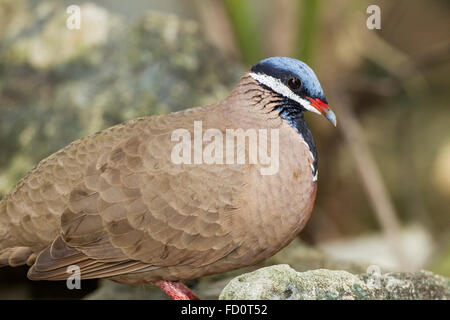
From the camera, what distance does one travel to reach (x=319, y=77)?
22.7 feet

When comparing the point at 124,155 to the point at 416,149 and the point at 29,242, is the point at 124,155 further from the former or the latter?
the point at 416,149

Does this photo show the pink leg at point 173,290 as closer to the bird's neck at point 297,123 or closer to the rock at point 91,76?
the bird's neck at point 297,123

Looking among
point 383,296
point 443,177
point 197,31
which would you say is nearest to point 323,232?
point 443,177

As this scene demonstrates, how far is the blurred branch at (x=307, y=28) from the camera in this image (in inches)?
233

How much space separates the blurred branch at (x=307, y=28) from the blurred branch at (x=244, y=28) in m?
0.57

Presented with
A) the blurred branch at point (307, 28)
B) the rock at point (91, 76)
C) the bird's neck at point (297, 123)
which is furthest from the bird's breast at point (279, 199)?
the blurred branch at point (307, 28)

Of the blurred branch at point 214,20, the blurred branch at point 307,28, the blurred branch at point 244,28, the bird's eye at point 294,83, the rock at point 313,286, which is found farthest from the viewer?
the blurred branch at point 214,20

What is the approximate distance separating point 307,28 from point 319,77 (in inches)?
40.9

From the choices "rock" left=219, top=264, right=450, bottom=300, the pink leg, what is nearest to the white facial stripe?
"rock" left=219, top=264, right=450, bottom=300

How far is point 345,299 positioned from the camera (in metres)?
3.18

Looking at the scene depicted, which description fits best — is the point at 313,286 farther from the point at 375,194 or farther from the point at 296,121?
the point at 375,194

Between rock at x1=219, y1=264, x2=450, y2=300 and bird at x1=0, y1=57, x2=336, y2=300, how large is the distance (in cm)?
20

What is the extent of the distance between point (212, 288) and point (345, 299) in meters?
1.22

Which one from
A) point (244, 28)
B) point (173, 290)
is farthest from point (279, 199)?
point (244, 28)
